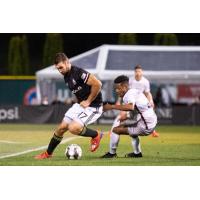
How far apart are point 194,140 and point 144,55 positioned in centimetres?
225

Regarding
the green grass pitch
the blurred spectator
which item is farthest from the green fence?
the green grass pitch

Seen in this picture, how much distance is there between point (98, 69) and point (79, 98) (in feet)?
15.7

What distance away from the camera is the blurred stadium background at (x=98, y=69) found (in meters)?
12.0

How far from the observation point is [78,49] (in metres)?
12.4

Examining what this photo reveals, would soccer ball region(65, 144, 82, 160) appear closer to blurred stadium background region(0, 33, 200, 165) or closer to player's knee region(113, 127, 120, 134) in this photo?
player's knee region(113, 127, 120, 134)

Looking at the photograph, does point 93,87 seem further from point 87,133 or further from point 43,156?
point 43,156

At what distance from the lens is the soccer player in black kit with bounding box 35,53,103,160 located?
30.0 ft

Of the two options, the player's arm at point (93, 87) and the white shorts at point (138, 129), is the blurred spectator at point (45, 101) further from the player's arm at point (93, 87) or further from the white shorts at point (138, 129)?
the player's arm at point (93, 87)

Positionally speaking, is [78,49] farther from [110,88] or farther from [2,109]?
[2,109]

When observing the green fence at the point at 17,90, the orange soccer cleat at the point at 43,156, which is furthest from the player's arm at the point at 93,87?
the green fence at the point at 17,90

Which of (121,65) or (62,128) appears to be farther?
(121,65)

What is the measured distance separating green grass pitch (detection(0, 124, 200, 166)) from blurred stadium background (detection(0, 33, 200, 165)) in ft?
2.39

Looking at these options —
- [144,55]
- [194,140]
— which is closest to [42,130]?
[144,55]

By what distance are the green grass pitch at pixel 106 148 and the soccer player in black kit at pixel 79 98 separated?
0.32 meters
